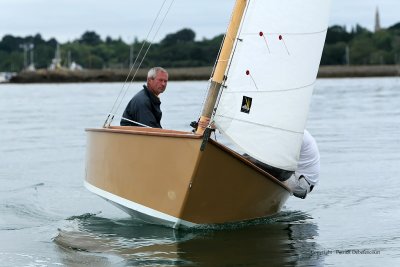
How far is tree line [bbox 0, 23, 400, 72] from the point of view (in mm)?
126875

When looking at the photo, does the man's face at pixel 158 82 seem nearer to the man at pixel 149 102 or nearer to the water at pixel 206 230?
the man at pixel 149 102

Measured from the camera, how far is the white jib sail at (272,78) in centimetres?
841

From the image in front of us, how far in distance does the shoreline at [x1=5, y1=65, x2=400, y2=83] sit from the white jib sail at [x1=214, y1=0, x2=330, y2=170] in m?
96.0

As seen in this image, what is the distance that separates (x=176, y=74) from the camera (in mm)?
115500

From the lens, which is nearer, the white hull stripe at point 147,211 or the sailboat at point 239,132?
the sailboat at point 239,132

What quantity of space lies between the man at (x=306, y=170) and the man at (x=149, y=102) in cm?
169

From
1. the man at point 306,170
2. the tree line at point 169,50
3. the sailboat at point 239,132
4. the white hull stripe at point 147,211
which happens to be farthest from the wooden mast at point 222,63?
the tree line at point 169,50

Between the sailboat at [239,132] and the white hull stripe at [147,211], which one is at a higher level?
the sailboat at [239,132]

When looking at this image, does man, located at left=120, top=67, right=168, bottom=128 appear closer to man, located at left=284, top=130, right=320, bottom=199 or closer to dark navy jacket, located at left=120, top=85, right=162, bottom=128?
dark navy jacket, located at left=120, top=85, right=162, bottom=128

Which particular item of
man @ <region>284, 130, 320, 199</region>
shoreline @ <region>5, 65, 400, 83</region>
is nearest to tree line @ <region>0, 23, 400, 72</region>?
shoreline @ <region>5, 65, 400, 83</region>

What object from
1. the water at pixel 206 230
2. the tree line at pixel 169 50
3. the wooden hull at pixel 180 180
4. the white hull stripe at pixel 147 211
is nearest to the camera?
the water at pixel 206 230

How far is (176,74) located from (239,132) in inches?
4228

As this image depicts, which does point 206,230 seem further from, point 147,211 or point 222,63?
point 222,63

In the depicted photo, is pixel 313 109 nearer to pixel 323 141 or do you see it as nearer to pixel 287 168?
pixel 323 141
